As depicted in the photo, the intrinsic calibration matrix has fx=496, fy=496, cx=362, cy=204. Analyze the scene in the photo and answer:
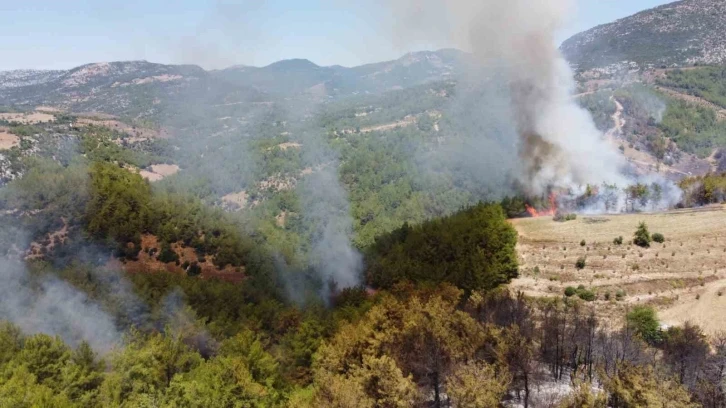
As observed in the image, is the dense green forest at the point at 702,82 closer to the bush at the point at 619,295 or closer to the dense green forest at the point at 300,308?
the dense green forest at the point at 300,308

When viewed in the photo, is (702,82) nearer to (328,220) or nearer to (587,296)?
(328,220)

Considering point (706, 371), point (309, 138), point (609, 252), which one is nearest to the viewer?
point (706, 371)

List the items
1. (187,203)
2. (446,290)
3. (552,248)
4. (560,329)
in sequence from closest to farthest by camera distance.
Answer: (560,329), (446,290), (552,248), (187,203)

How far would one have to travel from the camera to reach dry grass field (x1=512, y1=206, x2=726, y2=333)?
1581 inches

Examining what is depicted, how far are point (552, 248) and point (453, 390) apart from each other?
33.1m

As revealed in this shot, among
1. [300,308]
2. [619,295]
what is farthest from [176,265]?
[619,295]

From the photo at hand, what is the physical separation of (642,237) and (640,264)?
3.37 meters

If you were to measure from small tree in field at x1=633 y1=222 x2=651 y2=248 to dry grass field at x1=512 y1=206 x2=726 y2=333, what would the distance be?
20.7 inches

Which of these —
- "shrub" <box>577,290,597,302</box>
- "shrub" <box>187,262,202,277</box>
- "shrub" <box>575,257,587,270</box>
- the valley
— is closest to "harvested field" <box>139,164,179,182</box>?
the valley

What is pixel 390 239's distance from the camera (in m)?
61.1

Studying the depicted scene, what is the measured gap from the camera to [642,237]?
156 feet

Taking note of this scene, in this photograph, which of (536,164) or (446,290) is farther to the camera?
(536,164)

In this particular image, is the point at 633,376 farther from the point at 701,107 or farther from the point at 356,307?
the point at 701,107

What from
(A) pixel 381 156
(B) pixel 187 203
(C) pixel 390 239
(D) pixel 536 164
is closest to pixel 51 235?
(B) pixel 187 203
